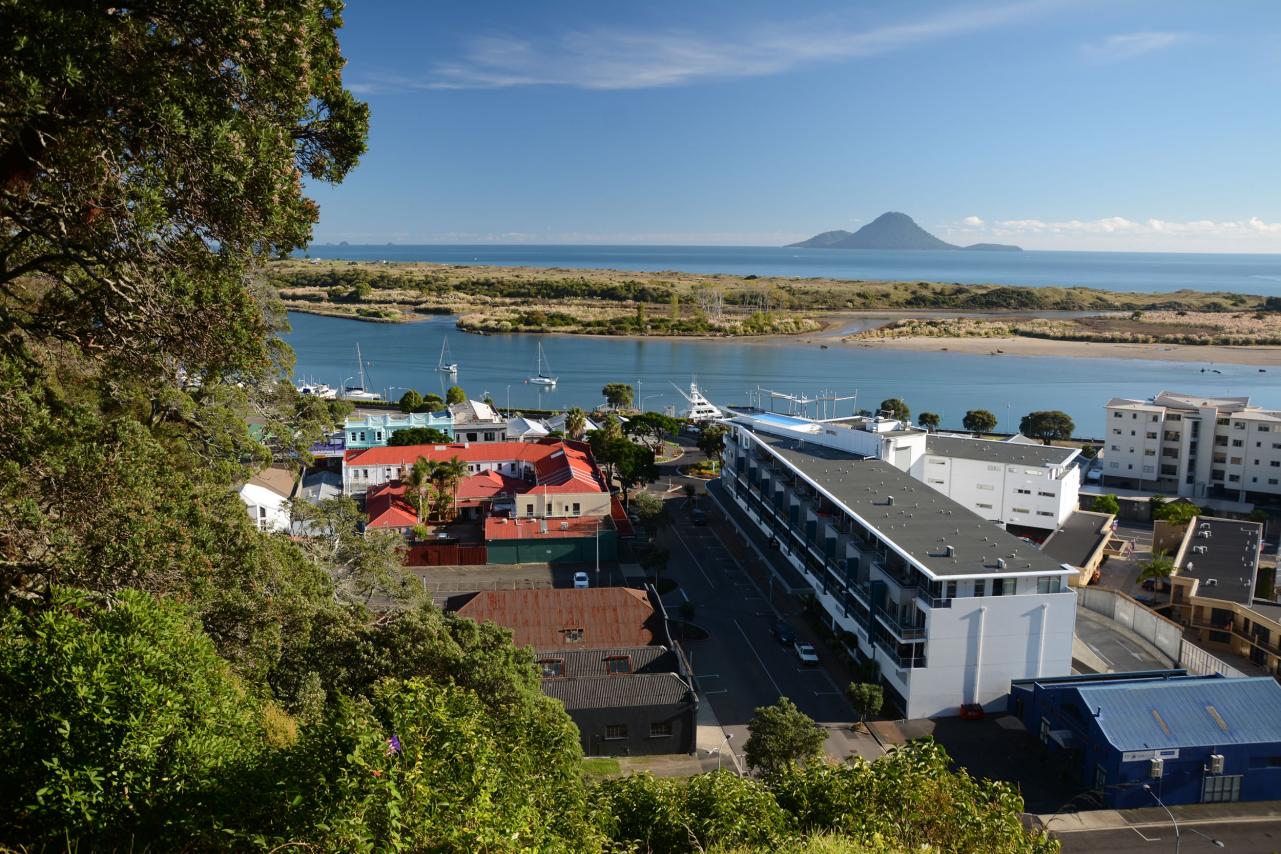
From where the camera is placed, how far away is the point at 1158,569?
1476 cm

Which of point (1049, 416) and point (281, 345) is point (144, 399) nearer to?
point (281, 345)

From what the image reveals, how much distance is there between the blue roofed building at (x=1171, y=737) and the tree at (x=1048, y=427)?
17848 mm

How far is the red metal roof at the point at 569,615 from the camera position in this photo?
37.3 ft

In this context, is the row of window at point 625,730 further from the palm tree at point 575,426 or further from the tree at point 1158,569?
the palm tree at point 575,426

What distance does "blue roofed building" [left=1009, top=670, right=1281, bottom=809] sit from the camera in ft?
30.0

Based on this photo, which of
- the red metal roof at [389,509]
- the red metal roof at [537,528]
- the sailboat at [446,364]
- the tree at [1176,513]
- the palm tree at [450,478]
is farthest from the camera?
the sailboat at [446,364]

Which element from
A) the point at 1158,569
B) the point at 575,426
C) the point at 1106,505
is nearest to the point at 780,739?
the point at 1158,569

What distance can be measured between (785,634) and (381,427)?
1460cm

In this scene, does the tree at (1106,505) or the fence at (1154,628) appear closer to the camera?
the fence at (1154,628)

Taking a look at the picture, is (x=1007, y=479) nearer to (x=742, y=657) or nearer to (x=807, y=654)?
(x=807, y=654)

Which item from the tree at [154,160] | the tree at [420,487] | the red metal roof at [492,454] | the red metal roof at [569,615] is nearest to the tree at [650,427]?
the red metal roof at [492,454]

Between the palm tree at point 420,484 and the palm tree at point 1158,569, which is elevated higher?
the palm tree at point 420,484

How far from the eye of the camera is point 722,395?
3822 cm

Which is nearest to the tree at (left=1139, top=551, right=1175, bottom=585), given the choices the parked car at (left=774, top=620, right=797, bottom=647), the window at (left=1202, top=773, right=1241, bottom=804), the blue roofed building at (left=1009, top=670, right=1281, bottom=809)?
the blue roofed building at (left=1009, top=670, right=1281, bottom=809)
